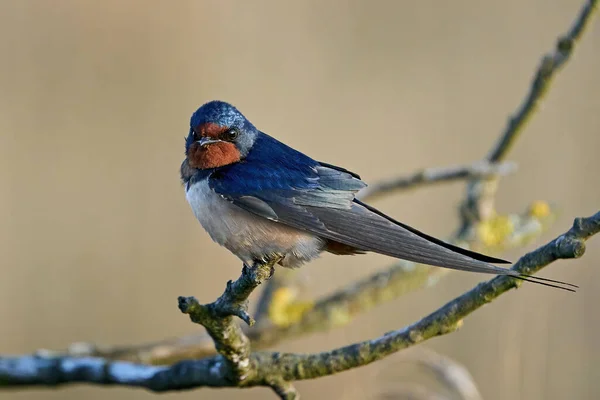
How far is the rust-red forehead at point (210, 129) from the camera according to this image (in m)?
1.66

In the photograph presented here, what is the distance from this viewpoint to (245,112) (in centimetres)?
319

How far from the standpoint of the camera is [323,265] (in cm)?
302

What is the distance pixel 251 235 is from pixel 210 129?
Answer: 250 mm

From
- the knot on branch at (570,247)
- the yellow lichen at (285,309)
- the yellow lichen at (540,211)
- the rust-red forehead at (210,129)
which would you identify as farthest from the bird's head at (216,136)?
the yellow lichen at (540,211)

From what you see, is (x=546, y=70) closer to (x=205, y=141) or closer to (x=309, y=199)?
(x=309, y=199)

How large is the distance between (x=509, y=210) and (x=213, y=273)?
117 centimetres

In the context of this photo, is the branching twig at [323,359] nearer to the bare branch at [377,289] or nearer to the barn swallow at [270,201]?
the barn swallow at [270,201]

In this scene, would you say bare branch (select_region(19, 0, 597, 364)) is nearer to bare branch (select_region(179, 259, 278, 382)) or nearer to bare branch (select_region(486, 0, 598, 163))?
bare branch (select_region(486, 0, 598, 163))

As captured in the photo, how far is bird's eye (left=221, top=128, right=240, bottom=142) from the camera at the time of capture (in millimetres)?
1676

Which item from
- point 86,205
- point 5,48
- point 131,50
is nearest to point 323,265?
point 86,205

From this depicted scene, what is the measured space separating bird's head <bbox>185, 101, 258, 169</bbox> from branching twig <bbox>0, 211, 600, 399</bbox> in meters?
0.42

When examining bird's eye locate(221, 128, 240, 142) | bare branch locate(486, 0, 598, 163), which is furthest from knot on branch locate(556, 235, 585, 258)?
bare branch locate(486, 0, 598, 163)

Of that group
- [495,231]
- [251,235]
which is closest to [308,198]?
[251,235]

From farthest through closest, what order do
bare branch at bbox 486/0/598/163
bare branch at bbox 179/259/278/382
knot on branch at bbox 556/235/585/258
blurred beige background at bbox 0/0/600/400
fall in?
blurred beige background at bbox 0/0/600/400
bare branch at bbox 486/0/598/163
bare branch at bbox 179/259/278/382
knot on branch at bbox 556/235/585/258
